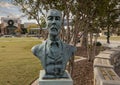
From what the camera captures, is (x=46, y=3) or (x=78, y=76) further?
(x=78, y=76)

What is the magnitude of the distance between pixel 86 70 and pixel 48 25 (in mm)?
8055

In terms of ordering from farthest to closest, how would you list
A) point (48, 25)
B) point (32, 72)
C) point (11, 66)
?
point (11, 66), point (32, 72), point (48, 25)

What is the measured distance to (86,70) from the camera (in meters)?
13.2

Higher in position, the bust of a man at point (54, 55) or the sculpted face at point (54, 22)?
the sculpted face at point (54, 22)

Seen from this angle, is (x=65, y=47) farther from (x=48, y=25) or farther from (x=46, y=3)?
(x=46, y=3)

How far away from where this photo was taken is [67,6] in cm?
909

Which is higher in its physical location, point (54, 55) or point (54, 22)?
point (54, 22)

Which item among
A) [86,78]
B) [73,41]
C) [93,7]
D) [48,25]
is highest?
[93,7]

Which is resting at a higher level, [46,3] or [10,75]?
[46,3]

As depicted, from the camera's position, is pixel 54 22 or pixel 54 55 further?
pixel 54 55

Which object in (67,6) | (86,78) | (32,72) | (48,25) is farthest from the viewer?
(32,72)

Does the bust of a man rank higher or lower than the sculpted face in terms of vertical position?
lower

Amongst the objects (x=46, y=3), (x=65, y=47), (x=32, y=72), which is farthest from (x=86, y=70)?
(x=65, y=47)

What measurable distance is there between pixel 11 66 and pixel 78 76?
4231 millimetres
